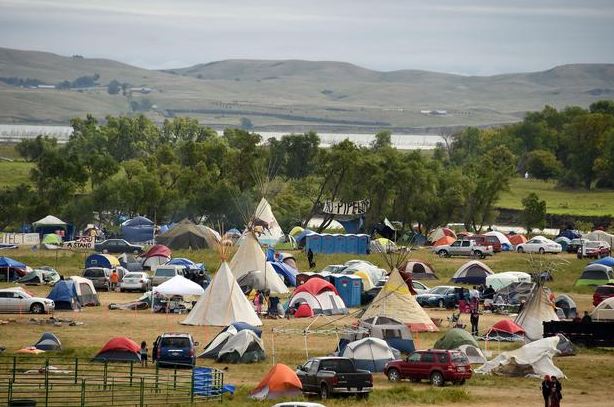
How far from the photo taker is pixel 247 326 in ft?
116

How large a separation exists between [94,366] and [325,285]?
1392 centimetres

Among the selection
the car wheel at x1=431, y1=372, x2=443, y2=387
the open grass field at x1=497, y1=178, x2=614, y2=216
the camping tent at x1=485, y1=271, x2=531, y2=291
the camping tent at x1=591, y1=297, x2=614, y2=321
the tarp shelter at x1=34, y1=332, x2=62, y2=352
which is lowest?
the open grass field at x1=497, y1=178, x2=614, y2=216

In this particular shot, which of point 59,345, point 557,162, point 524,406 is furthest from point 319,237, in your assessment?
point 557,162

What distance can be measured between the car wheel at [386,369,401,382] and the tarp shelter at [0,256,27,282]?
23.7 m

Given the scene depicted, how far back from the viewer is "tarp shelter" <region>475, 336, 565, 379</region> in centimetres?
3225

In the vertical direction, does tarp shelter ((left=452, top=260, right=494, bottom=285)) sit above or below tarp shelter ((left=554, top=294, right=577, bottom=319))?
below

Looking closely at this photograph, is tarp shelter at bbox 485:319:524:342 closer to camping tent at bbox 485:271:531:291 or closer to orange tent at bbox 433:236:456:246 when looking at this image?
camping tent at bbox 485:271:531:291

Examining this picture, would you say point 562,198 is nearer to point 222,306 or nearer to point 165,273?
point 165,273

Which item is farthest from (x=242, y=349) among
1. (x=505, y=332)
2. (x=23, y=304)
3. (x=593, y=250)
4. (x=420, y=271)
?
(x=593, y=250)

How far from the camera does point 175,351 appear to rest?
3212 cm

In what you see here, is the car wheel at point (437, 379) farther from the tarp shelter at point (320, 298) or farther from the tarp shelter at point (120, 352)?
the tarp shelter at point (320, 298)

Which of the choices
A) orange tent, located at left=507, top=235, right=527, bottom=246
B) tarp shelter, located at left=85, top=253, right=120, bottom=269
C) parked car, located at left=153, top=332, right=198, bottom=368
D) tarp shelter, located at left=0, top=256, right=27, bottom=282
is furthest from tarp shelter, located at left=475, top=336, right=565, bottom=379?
orange tent, located at left=507, top=235, right=527, bottom=246

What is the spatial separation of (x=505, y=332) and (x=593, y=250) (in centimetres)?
2718

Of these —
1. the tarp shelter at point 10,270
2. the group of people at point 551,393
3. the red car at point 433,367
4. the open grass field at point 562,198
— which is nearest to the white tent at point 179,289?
the tarp shelter at point 10,270
